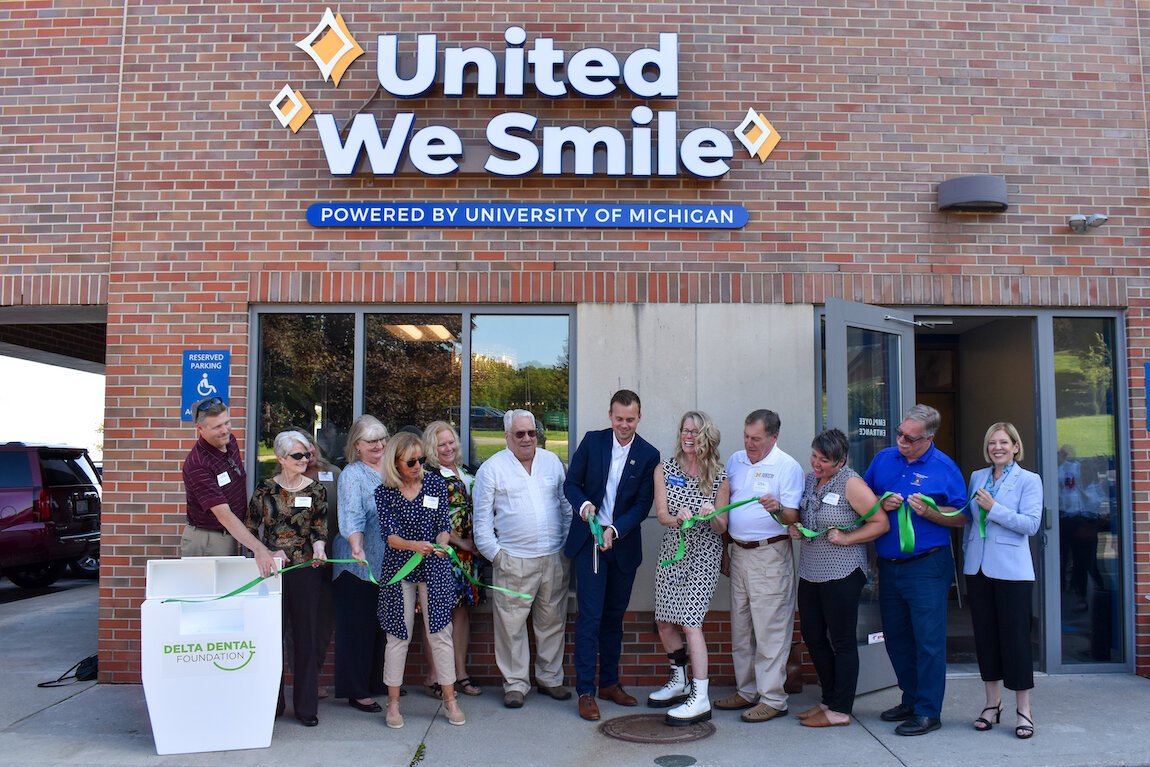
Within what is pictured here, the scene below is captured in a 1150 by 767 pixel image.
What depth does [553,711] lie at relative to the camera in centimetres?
594

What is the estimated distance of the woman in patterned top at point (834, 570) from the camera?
5516 mm

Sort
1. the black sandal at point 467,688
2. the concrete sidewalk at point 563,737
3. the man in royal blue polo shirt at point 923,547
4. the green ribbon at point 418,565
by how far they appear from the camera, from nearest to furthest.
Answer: the concrete sidewalk at point 563,737
the man in royal blue polo shirt at point 923,547
the green ribbon at point 418,565
the black sandal at point 467,688

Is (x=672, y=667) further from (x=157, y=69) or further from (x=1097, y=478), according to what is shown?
(x=157, y=69)

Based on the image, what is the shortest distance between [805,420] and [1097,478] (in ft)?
7.30

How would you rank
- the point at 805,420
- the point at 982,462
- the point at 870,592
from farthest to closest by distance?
the point at 982,462 → the point at 805,420 → the point at 870,592

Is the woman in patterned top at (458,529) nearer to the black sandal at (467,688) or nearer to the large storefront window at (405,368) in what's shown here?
the black sandal at (467,688)

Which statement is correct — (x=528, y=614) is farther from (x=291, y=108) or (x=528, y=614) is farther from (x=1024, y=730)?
(x=291, y=108)

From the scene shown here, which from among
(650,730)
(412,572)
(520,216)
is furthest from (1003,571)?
(520,216)

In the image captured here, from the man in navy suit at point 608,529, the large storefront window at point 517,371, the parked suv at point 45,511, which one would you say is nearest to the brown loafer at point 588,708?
the man in navy suit at point 608,529

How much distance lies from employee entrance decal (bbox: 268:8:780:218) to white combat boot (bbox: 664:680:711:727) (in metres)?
3.12

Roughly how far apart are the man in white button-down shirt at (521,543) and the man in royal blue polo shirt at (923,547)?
204 cm

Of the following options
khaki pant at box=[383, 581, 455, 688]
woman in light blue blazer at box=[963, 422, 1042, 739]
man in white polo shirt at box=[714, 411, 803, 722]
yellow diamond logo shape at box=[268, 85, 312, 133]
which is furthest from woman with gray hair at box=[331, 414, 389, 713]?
woman in light blue blazer at box=[963, 422, 1042, 739]

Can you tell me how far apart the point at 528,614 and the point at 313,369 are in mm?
2340

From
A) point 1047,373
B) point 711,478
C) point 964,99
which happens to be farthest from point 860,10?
point 711,478
